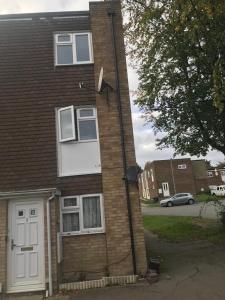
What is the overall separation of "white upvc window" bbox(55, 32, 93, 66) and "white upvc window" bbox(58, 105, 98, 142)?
71.1 inches

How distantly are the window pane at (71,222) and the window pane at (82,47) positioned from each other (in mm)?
5297

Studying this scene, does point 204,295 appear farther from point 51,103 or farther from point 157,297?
point 51,103

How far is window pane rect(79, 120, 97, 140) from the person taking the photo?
11.7 meters

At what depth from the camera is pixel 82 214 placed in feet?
36.1

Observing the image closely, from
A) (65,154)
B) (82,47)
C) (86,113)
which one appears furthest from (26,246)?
(82,47)

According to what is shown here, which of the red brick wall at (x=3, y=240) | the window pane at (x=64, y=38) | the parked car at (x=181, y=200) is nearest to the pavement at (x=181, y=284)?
the red brick wall at (x=3, y=240)

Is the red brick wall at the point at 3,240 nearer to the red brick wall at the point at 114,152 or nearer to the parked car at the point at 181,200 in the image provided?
the red brick wall at the point at 114,152

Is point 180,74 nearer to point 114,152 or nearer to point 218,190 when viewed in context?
point 114,152

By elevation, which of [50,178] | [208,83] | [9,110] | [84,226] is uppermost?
[208,83]

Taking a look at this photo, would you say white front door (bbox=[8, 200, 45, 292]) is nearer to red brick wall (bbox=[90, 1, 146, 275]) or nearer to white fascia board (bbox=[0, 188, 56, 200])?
Answer: white fascia board (bbox=[0, 188, 56, 200])

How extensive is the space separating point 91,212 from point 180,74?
28.1 feet

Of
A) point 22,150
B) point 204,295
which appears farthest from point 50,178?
point 204,295

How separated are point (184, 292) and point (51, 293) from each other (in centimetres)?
351

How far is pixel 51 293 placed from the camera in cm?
975
